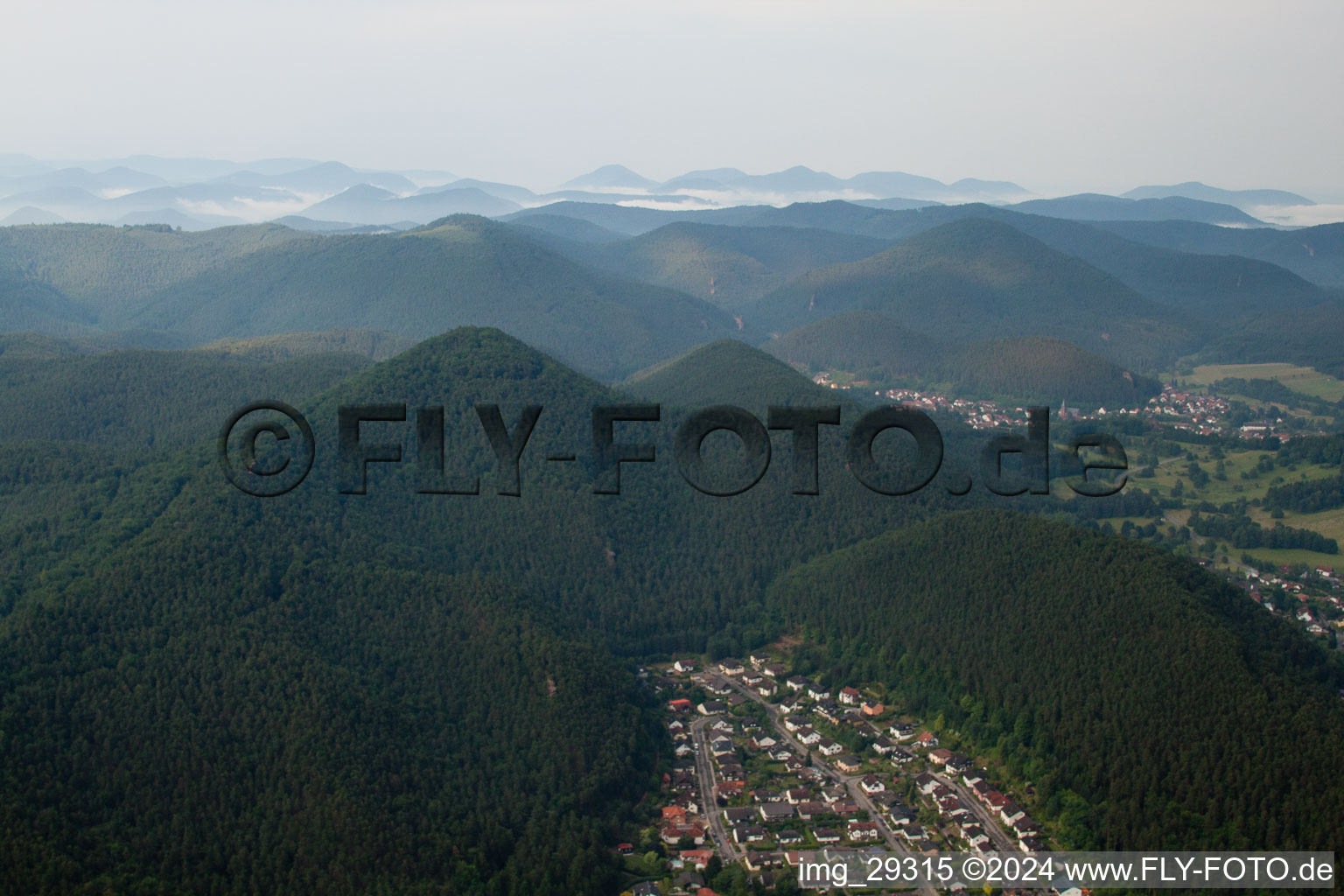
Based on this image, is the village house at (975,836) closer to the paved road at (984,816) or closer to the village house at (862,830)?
the paved road at (984,816)

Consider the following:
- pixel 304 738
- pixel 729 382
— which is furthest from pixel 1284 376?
pixel 304 738

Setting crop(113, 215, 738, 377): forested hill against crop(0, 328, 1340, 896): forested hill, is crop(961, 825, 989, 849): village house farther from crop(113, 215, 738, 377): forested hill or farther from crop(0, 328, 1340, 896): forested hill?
crop(113, 215, 738, 377): forested hill

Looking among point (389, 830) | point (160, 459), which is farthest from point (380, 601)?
point (160, 459)

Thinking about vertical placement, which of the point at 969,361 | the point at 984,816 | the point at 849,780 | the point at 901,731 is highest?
the point at 969,361

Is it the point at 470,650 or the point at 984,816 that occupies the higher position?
the point at 470,650

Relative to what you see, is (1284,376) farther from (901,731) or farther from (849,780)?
(849,780)
